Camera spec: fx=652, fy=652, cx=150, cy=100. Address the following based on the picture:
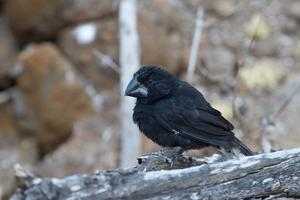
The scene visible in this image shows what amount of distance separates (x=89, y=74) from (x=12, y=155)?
1.65m

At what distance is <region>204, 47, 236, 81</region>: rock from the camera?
393 inches

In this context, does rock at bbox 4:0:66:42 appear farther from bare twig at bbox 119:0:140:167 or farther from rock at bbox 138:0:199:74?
bare twig at bbox 119:0:140:167

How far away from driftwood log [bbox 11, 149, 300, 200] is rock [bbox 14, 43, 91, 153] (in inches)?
231

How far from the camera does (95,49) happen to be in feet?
31.7

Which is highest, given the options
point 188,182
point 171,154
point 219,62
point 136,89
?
point 219,62

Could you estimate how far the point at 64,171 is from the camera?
9.19 m

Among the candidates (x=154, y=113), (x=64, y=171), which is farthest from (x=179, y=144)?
(x=64, y=171)

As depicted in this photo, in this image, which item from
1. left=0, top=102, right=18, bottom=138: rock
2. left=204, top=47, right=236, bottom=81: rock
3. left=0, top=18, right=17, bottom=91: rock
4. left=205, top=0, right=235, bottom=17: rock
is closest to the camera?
A: left=0, top=102, right=18, bottom=138: rock

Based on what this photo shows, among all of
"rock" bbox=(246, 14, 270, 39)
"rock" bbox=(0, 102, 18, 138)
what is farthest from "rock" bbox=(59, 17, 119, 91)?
"rock" bbox=(246, 14, 270, 39)

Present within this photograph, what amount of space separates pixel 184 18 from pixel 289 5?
2.05m

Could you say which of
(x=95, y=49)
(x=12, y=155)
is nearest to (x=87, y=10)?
(x=95, y=49)

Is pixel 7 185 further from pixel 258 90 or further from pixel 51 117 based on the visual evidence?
pixel 258 90

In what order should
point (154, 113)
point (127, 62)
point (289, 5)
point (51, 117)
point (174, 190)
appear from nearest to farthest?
point (174, 190) < point (154, 113) < point (127, 62) < point (51, 117) < point (289, 5)

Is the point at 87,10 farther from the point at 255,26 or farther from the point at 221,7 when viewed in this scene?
the point at 255,26
